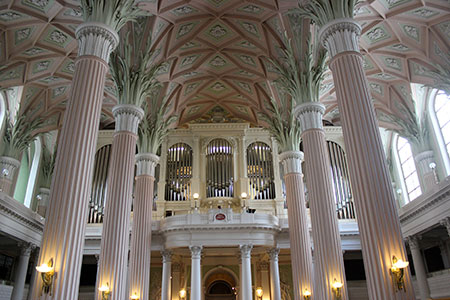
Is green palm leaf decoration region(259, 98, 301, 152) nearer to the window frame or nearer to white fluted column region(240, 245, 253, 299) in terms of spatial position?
white fluted column region(240, 245, 253, 299)

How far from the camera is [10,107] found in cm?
2156

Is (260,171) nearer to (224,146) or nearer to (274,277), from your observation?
(224,146)

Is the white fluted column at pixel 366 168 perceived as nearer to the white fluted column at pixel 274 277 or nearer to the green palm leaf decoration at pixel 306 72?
the green palm leaf decoration at pixel 306 72

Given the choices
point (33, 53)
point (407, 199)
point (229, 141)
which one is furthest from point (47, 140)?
point (407, 199)

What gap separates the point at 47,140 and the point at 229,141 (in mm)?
12544

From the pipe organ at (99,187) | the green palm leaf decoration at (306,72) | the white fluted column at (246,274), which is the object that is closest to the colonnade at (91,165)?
the green palm leaf decoration at (306,72)

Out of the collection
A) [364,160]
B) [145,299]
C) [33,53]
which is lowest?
[145,299]

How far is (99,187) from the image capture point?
26172 millimetres

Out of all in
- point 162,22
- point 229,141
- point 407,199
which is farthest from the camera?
point 229,141

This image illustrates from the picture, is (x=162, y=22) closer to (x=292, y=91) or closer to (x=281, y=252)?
(x=292, y=91)

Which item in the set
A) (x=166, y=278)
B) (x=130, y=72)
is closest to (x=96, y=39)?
(x=130, y=72)

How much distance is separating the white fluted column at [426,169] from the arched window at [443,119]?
2.64 ft

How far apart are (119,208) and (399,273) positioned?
386 inches

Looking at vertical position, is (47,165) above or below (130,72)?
below
